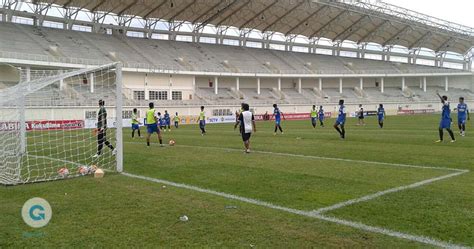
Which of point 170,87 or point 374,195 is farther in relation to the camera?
point 170,87

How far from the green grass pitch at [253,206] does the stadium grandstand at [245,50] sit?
3331cm

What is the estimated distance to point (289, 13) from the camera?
61.7 meters

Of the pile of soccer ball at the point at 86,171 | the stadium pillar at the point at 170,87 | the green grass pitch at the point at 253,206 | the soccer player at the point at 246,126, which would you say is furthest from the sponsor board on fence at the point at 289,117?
the pile of soccer ball at the point at 86,171

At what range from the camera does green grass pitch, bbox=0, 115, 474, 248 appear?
498cm

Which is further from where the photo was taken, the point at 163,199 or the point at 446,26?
the point at 446,26

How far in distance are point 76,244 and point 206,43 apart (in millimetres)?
65293

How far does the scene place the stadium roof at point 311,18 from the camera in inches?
2168

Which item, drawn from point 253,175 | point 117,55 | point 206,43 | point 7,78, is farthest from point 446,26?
point 253,175

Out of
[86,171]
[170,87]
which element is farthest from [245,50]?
[86,171]

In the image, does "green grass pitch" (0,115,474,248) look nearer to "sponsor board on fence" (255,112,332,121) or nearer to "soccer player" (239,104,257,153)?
"soccer player" (239,104,257,153)

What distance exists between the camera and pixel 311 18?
212 ft

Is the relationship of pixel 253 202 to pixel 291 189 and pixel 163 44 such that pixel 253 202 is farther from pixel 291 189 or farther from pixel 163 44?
pixel 163 44

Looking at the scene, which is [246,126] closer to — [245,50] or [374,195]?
[374,195]

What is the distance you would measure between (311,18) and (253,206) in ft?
203
